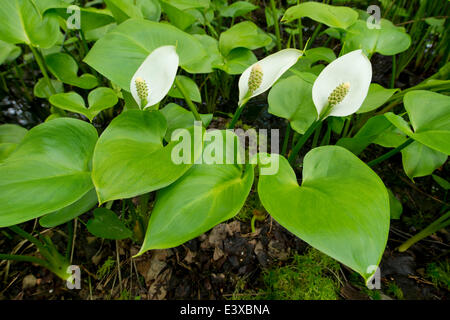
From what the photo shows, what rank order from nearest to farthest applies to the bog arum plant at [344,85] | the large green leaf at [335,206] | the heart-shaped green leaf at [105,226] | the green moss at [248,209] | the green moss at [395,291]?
the large green leaf at [335,206] → the bog arum plant at [344,85] → the heart-shaped green leaf at [105,226] → the green moss at [395,291] → the green moss at [248,209]

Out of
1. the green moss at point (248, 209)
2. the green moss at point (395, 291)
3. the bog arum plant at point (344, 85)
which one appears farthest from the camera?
the green moss at point (248, 209)

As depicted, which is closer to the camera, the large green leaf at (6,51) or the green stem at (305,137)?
the green stem at (305,137)

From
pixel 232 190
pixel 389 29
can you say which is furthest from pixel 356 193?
pixel 389 29

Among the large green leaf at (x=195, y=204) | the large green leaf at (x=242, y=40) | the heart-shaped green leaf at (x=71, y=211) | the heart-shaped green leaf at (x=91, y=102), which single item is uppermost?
the large green leaf at (x=242, y=40)

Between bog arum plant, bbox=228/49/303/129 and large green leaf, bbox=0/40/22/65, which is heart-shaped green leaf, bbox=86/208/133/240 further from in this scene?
large green leaf, bbox=0/40/22/65

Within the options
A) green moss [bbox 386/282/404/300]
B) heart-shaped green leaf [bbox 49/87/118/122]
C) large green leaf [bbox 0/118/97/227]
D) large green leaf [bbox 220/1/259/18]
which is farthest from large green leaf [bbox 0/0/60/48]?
green moss [bbox 386/282/404/300]

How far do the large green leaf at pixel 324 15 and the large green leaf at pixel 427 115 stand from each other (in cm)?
32

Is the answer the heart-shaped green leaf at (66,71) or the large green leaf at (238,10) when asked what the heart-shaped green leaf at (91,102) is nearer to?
the heart-shaped green leaf at (66,71)

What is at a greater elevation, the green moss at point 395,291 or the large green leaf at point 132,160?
the large green leaf at point 132,160

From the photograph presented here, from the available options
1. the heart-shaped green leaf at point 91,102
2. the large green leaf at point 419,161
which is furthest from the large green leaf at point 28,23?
the large green leaf at point 419,161

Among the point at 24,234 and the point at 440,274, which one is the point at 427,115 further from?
the point at 24,234

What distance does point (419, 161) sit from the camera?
68 cm

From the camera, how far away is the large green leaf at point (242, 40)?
0.93m
